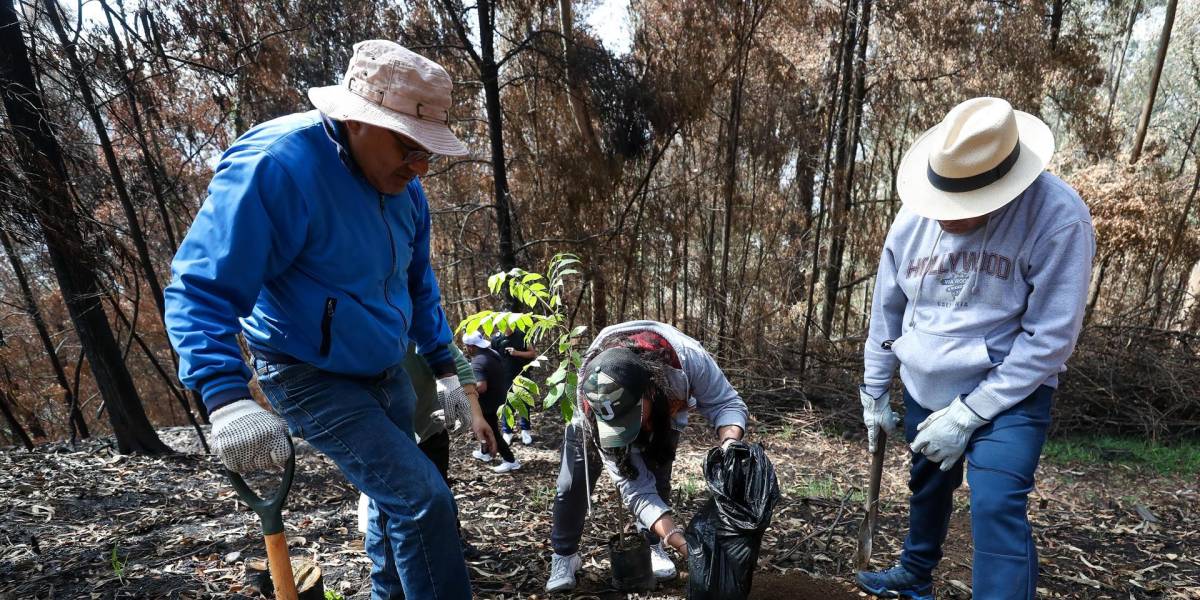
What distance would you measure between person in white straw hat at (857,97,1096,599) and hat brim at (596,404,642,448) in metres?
0.99

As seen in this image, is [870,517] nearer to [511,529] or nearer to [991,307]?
[991,307]

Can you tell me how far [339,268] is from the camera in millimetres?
1646

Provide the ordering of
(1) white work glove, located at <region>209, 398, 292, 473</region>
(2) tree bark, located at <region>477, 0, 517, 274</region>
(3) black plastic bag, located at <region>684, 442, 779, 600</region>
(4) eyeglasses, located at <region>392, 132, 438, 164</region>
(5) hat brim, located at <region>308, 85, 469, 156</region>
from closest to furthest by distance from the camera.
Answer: (1) white work glove, located at <region>209, 398, 292, 473</region> < (5) hat brim, located at <region>308, 85, 469, 156</region> < (4) eyeglasses, located at <region>392, 132, 438, 164</region> < (3) black plastic bag, located at <region>684, 442, 779, 600</region> < (2) tree bark, located at <region>477, 0, 517, 274</region>

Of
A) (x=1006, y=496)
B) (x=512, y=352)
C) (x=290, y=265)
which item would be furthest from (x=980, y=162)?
(x=512, y=352)

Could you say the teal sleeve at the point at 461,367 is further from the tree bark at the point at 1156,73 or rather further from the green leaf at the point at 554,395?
the tree bark at the point at 1156,73

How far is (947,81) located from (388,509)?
730 centimetres

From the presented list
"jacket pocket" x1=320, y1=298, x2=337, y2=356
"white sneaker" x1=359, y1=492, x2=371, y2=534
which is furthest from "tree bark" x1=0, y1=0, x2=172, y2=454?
"jacket pocket" x1=320, y1=298, x2=337, y2=356

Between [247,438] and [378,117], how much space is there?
0.86 meters

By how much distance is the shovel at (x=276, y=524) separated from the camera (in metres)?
1.40

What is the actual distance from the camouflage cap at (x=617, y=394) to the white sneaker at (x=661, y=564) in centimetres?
88

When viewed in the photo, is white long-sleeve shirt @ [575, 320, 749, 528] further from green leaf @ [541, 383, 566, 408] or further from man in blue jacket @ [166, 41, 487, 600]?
man in blue jacket @ [166, 41, 487, 600]

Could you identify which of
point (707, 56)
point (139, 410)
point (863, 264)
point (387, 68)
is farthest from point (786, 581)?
point (863, 264)

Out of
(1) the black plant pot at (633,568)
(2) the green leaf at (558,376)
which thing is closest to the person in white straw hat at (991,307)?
(1) the black plant pot at (633,568)

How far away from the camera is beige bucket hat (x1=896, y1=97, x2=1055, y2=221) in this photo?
6.14 ft
